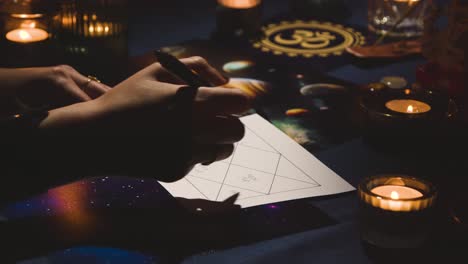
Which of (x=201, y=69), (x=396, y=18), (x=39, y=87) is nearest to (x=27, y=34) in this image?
(x=39, y=87)

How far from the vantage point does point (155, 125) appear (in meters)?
0.67

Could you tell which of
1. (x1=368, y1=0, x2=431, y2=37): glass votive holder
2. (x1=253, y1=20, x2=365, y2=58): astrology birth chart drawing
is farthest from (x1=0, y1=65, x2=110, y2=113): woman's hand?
(x1=368, y1=0, x2=431, y2=37): glass votive holder

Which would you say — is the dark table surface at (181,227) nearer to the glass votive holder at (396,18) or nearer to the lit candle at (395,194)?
the lit candle at (395,194)

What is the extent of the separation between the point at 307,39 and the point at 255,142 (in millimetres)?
524

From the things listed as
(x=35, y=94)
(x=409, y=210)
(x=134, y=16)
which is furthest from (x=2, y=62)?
(x=409, y=210)

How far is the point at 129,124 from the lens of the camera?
2.21 ft

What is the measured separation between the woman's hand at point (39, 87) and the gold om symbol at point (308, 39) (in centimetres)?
65

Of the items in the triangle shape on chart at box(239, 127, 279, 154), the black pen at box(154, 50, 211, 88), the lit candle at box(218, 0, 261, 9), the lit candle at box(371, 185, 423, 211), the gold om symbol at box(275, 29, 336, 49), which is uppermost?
the black pen at box(154, 50, 211, 88)

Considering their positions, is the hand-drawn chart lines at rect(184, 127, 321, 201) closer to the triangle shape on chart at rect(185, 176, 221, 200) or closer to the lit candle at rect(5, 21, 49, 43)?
the triangle shape on chart at rect(185, 176, 221, 200)

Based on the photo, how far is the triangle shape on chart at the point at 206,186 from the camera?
809mm

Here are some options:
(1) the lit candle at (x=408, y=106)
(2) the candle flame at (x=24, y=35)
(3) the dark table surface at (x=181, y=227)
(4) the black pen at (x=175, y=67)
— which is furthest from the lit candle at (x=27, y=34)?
(1) the lit candle at (x=408, y=106)

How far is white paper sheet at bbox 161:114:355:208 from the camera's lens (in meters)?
0.81

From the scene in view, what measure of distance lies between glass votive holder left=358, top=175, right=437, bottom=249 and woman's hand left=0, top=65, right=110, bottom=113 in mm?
372

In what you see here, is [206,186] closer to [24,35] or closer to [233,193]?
[233,193]
